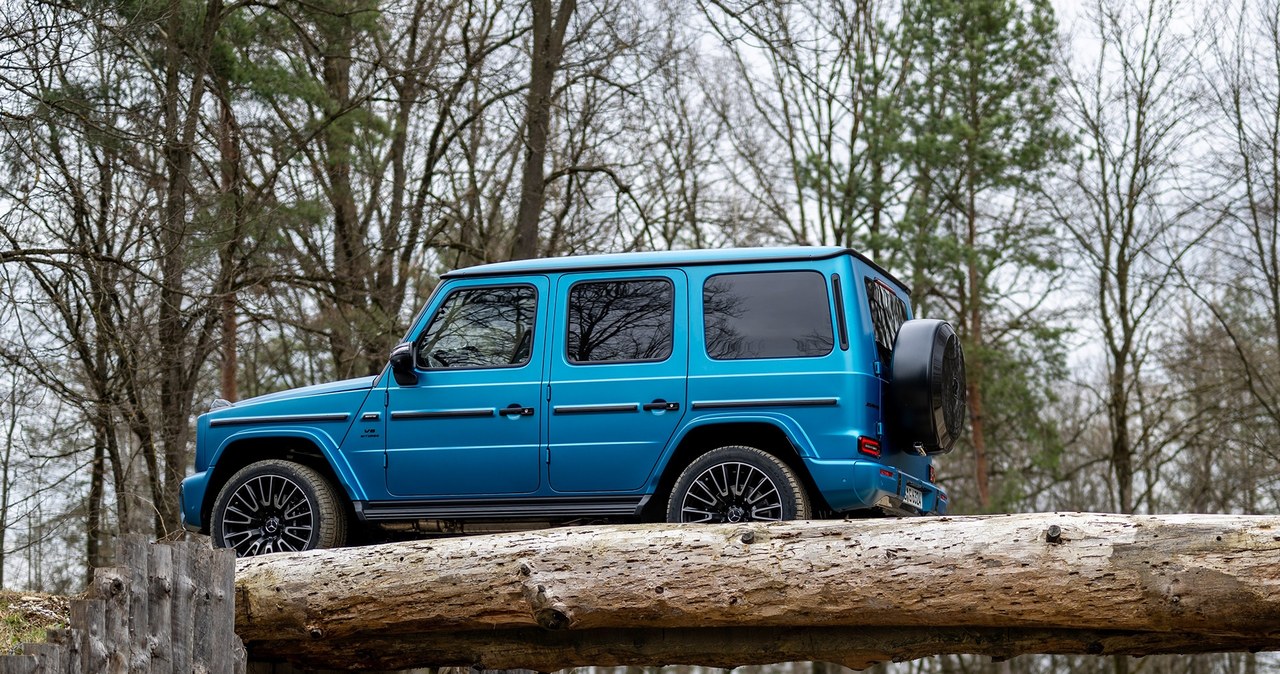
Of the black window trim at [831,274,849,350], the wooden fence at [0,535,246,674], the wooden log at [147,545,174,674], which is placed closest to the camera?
the wooden fence at [0,535,246,674]

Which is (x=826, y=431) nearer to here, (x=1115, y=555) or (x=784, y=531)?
(x=784, y=531)

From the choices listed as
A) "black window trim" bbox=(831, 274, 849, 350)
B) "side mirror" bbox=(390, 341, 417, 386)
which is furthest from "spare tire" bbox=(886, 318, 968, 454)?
"side mirror" bbox=(390, 341, 417, 386)

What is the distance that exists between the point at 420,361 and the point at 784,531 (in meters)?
2.77

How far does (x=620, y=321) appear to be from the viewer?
823 cm

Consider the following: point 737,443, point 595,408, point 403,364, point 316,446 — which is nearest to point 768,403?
point 737,443

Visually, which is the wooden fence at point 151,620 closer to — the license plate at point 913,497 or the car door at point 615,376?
the car door at point 615,376

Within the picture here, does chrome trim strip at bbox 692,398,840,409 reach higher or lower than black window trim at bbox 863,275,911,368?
lower

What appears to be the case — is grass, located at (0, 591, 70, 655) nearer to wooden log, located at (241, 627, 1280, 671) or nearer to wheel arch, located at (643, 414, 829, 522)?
wooden log, located at (241, 627, 1280, 671)

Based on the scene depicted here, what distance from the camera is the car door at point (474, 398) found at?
8.15 metres

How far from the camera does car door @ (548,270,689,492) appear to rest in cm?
791

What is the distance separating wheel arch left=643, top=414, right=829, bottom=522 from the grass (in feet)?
13.6

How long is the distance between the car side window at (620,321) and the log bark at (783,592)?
4.34ft

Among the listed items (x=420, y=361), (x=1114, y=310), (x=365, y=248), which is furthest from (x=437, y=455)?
(x=1114, y=310)

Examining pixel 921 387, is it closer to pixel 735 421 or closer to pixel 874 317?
pixel 874 317
